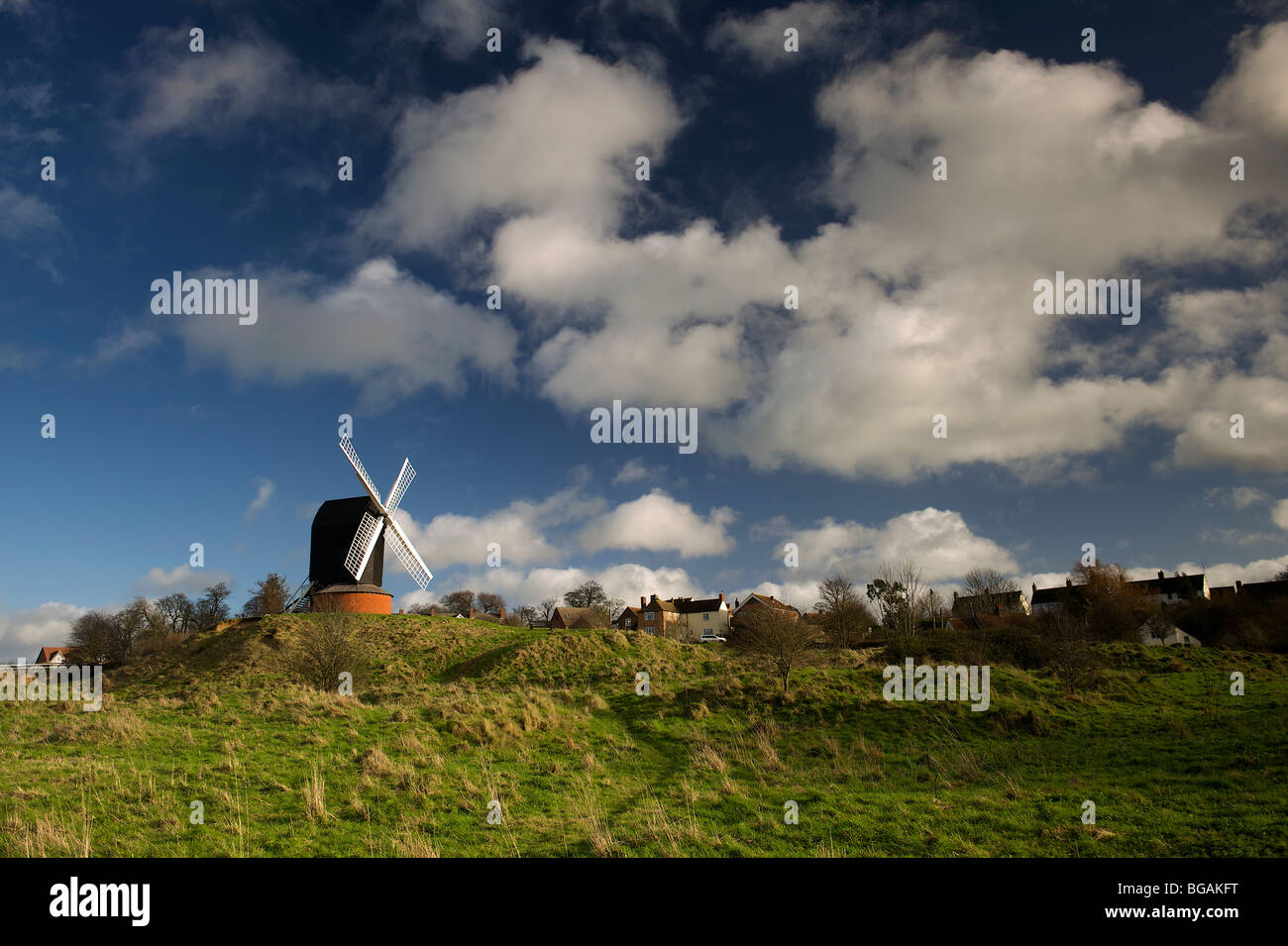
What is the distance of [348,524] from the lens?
61250mm

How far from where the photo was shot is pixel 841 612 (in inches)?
2371

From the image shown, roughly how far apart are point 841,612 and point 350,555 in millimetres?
44479

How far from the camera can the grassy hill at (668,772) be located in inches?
403

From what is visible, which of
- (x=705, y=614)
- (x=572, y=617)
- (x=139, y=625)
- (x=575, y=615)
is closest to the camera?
(x=139, y=625)

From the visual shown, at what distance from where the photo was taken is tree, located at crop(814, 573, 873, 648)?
196 ft

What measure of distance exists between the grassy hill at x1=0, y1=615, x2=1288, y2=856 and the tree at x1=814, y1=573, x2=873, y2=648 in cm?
2993

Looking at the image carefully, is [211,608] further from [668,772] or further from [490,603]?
[668,772]

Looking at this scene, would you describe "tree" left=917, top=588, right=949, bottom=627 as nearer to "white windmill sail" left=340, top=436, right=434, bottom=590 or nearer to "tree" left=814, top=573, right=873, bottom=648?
"tree" left=814, top=573, right=873, bottom=648


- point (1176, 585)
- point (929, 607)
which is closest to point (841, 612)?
point (929, 607)
